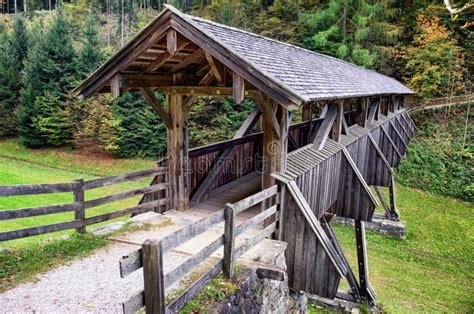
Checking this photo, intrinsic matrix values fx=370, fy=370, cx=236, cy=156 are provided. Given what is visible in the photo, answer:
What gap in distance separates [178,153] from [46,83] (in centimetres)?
2201

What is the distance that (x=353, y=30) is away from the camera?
85.9 ft

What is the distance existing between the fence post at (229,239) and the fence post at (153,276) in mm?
1259

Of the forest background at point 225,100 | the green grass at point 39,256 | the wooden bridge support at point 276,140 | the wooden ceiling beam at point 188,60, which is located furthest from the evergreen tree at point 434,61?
the green grass at point 39,256

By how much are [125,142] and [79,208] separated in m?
19.2

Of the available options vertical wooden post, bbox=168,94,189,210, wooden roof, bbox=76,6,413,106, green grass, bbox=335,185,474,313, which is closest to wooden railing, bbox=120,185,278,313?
wooden roof, bbox=76,6,413,106

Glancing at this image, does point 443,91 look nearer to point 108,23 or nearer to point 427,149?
point 427,149

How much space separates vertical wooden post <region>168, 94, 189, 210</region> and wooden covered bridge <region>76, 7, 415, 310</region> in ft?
0.06

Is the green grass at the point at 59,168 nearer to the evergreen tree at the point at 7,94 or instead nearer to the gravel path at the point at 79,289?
the evergreen tree at the point at 7,94

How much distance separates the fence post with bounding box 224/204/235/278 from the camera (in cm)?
443

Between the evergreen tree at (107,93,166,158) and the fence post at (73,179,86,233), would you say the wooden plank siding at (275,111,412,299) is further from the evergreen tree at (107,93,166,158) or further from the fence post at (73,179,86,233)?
the evergreen tree at (107,93,166,158)

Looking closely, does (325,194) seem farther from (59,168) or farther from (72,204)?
(59,168)

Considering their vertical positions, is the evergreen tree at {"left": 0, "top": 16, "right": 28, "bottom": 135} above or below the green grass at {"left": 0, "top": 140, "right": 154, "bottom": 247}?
above

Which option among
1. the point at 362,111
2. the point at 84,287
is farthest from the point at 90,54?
the point at 84,287

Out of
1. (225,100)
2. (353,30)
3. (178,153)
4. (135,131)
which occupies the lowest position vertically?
(135,131)
